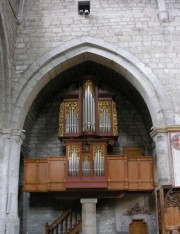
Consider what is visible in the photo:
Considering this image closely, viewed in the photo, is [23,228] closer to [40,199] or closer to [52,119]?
[40,199]

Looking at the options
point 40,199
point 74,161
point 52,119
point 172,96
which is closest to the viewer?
point 172,96

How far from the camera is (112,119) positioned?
11.6 metres

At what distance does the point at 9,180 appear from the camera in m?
9.62

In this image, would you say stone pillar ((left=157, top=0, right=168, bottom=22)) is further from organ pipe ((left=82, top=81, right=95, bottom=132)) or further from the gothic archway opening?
organ pipe ((left=82, top=81, right=95, bottom=132))

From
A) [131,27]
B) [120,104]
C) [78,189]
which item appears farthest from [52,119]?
[131,27]

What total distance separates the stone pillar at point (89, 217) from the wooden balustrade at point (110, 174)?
1.03m

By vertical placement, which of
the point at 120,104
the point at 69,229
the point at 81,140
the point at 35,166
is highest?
the point at 120,104

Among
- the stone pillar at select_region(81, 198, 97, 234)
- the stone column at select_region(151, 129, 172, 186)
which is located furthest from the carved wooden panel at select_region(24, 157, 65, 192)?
the stone column at select_region(151, 129, 172, 186)

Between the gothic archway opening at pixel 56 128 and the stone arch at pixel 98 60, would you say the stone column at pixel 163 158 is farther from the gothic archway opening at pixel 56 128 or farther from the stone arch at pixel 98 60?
the gothic archway opening at pixel 56 128

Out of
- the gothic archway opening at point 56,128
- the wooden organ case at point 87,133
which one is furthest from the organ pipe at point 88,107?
the gothic archway opening at point 56,128

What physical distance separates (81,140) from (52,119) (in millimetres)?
2976

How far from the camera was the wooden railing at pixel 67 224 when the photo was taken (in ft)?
37.7

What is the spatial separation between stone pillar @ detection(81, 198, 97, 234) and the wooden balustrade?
1030 mm

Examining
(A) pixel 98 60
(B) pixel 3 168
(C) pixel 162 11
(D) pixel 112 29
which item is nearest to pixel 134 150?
(A) pixel 98 60
